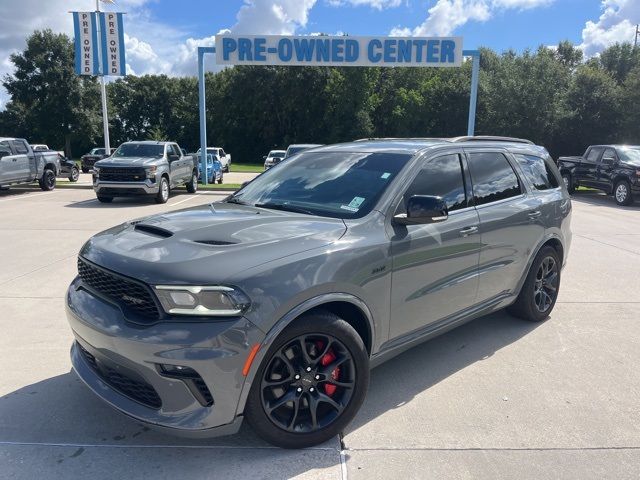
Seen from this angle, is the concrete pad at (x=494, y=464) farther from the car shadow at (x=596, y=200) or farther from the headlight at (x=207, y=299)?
the car shadow at (x=596, y=200)

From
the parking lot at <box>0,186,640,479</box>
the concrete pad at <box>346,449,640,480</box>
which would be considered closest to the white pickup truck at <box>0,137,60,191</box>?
the parking lot at <box>0,186,640,479</box>

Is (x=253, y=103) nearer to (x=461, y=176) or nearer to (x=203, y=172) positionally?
(x=203, y=172)

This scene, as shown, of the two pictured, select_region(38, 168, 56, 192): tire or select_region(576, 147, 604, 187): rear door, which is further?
select_region(576, 147, 604, 187): rear door

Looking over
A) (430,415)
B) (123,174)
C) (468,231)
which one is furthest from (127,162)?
(430,415)

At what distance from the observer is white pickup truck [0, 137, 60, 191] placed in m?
15.6

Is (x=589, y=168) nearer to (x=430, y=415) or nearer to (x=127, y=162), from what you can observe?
Result: (x=127, y=162)

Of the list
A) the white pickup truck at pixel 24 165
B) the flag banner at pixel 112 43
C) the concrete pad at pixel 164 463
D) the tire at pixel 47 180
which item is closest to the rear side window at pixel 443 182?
the concrete pad at pixel 164 463

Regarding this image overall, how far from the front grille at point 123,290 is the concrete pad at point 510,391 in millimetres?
1406

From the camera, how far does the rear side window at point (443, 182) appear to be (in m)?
3.66

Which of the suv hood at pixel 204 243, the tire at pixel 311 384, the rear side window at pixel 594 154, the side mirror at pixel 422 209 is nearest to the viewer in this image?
the suv hood at pixel 204 243

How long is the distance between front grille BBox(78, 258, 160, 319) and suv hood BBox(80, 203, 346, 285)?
52 mm

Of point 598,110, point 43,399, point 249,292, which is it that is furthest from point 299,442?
point 598,110

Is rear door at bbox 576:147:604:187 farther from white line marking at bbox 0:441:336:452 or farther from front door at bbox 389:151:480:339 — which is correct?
white line marking at bbox 0:441:336:452

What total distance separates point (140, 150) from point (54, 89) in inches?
1483
